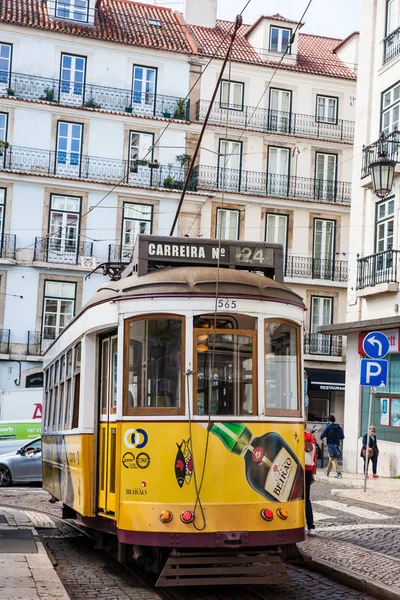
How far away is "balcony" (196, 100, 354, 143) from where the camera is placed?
43.1 meters

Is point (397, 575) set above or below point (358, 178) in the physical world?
below

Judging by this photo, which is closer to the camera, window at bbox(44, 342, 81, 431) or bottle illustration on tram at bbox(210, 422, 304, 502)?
bottle illustration on tram at bbox(210, 422, 304, 502)

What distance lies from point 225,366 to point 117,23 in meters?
36.7

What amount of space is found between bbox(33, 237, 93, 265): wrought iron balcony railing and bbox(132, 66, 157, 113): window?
638 cm

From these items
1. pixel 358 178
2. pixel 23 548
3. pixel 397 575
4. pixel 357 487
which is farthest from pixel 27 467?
pixel 397 575

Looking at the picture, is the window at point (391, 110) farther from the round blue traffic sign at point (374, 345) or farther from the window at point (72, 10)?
the window at point (72, 10)

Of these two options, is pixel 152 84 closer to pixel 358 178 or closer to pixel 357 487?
pixel 358 178

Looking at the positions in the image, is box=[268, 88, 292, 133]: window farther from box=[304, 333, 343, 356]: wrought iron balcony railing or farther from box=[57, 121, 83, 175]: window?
box=[304, 333, 343, 356]: wrought iron balcony railing

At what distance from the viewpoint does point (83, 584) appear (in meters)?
9.84

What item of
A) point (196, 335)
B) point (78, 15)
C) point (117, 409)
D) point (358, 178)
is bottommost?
point (117, 409)

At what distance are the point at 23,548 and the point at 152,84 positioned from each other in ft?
110

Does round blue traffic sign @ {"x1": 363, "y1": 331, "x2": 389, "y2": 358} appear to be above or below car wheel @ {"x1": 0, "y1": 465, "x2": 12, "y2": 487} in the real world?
above

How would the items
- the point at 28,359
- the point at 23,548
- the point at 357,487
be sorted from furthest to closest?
the point at 28,359 < the point at 357,487 < the point at 23,548

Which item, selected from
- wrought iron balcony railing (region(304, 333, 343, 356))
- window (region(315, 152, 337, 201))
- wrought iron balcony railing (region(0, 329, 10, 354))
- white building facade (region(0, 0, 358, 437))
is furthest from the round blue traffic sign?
window (region(315, 152, 337, 201))
